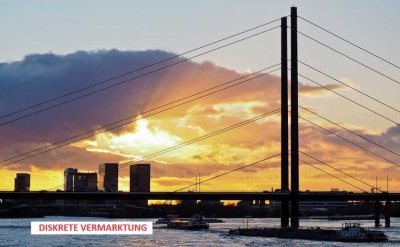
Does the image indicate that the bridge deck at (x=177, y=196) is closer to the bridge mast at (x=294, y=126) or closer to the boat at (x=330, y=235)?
the bridge mast at (x=294, y=126)

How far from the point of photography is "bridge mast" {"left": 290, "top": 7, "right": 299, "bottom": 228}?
235ft

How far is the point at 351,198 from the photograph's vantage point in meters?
83.3

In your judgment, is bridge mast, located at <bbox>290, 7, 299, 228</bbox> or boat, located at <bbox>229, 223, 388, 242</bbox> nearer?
bridge mast, located at <bbox>290, 7, 299, 228</bbox>

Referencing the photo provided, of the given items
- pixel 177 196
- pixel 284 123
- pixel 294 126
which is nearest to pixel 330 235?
pixel 284 123

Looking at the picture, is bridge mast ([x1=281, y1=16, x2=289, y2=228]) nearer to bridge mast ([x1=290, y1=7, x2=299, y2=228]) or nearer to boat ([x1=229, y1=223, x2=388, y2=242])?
bridge mast ([x1=290, y1=7, x2=299, y2=228])

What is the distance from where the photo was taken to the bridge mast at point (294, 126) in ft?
235

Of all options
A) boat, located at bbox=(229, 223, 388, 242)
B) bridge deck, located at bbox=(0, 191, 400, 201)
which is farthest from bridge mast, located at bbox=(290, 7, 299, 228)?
boat, located at bbox=(229, 223, 388, 242)

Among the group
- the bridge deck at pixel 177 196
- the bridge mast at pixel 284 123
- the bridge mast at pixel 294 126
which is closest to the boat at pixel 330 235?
the bridge mast at pixel 284 123

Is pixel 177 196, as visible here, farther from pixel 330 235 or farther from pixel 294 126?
pixel 330 235

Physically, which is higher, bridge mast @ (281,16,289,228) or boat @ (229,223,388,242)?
bridge mast @ (281,16,289,228)

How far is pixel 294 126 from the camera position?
7325 cm

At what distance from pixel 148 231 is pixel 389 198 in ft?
119

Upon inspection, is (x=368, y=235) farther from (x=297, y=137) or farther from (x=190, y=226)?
(x=190, y=226)

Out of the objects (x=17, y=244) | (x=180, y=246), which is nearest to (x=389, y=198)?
(x=180, y=246)
